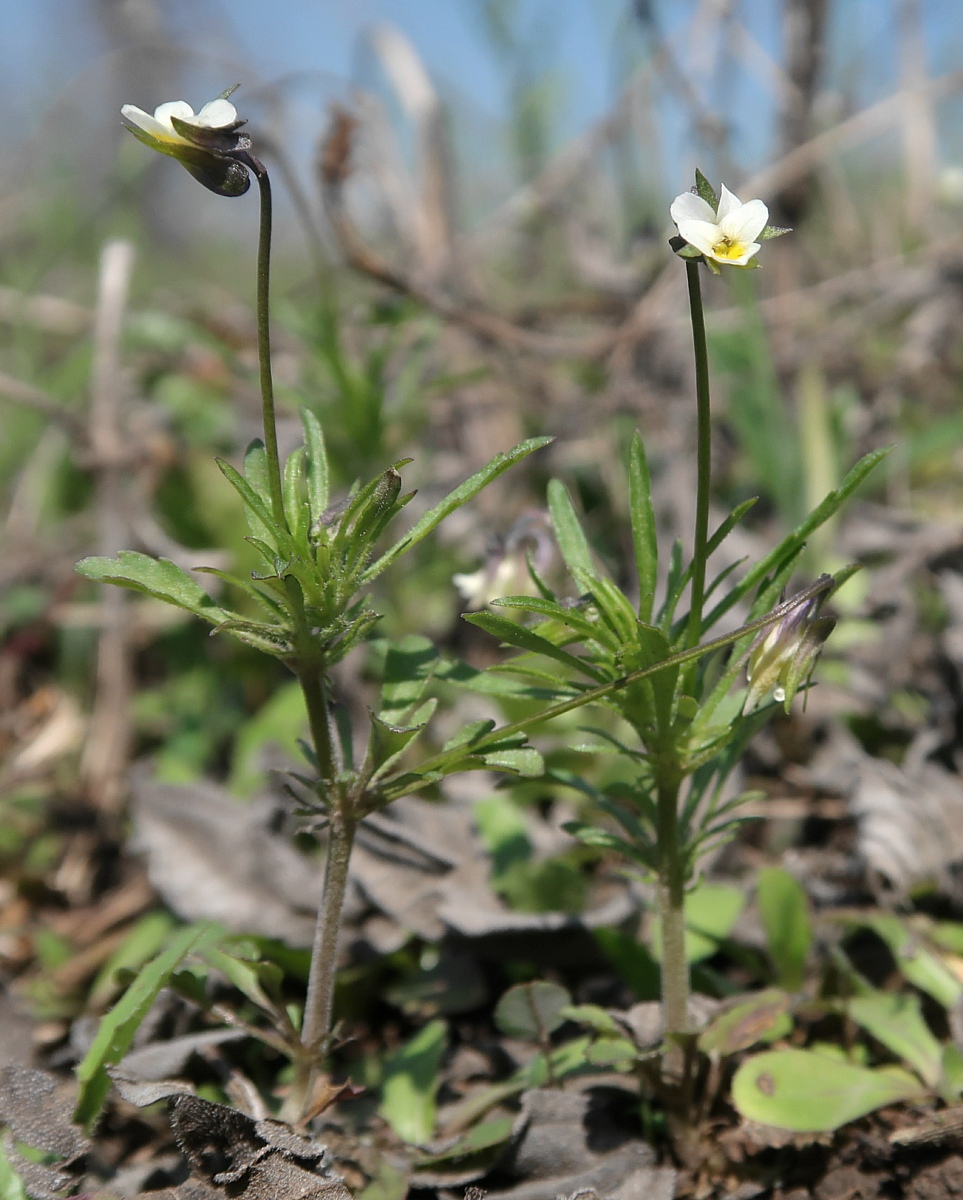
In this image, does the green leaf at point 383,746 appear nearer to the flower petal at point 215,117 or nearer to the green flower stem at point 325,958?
the green flower stem at point 325,958

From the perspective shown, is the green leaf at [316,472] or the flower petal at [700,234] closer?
the flower petal at [700,234]

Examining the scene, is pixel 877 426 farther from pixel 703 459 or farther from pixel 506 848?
pixel 703 459

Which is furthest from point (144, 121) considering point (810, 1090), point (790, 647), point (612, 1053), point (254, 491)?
point (810, 1090)

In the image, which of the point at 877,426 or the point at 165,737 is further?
A: the point at 877,426

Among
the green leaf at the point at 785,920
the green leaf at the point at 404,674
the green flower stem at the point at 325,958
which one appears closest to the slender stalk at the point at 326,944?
the green flower stem at the point at 325,958

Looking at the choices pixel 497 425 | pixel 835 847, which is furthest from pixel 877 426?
pixel 835 847
